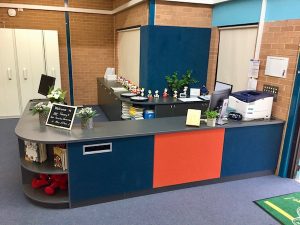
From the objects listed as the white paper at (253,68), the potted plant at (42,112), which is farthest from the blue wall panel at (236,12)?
the potted plant at (42,112)

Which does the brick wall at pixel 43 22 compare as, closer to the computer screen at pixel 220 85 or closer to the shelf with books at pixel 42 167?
the computer screen at pixel 220 85

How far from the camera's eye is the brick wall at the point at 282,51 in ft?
9.82

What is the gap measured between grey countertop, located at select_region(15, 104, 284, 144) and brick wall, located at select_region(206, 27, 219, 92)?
5.08 ft

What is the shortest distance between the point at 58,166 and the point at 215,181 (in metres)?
1.85

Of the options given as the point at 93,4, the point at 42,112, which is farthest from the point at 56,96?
the point at 93,4

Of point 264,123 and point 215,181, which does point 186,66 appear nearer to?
point 264,123

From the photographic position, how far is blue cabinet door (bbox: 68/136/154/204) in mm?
2510

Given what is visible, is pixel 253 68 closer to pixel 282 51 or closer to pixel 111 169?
pixel 282 51

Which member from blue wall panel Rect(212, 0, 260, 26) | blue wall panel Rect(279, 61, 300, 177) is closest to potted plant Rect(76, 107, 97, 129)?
blue wall panel Rect(279, 61, 300, 177)

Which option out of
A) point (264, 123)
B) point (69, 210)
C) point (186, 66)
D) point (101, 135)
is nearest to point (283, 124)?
point (264, 123)

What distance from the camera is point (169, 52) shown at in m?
4.16

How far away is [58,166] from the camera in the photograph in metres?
2.60

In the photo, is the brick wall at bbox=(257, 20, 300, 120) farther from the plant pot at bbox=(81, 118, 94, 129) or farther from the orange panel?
the plant pot at bbox=(81, 118, 94, 129)

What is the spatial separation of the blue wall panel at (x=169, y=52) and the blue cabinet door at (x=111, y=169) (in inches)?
69.4
